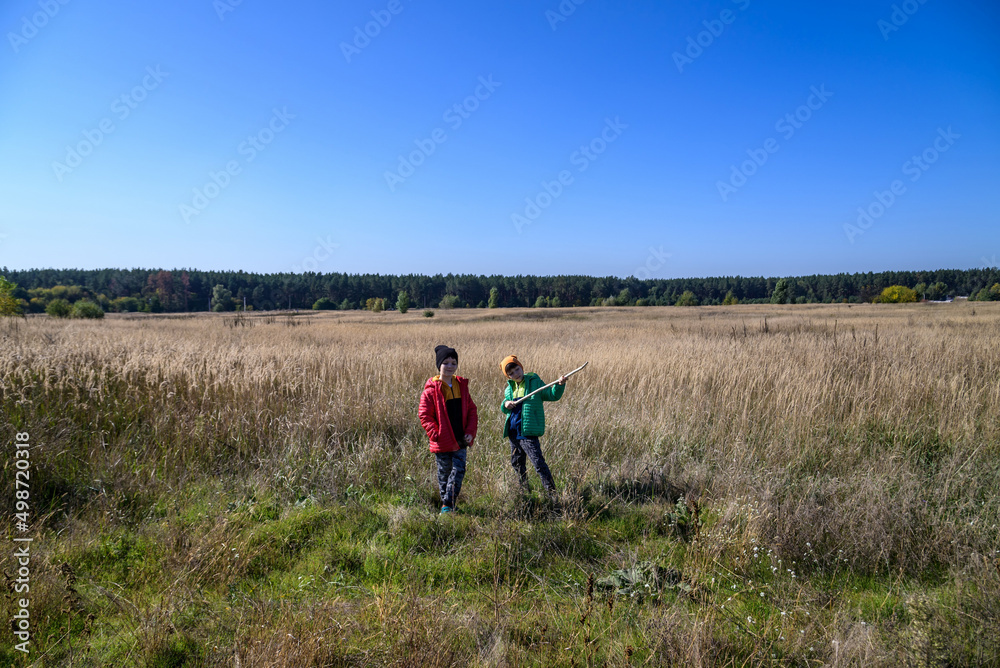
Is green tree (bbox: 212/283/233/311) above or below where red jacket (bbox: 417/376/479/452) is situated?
above

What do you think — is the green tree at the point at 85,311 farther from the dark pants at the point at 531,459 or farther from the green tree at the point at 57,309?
the dark pants at the point at 531,459

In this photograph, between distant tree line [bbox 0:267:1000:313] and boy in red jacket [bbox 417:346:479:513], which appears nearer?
boy in red jacket [bbox 417:346:479:513]

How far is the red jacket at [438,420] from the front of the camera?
12.3 ft

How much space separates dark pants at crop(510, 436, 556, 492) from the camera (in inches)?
155

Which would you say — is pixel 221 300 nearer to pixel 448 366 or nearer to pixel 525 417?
pixel 448 366

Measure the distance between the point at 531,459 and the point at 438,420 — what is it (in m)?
1.00

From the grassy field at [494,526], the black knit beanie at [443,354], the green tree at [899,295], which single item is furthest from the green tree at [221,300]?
the green tree at [899,295]

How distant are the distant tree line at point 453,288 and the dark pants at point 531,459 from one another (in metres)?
68.7

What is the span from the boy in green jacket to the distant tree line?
226 ft

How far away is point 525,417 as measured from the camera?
4.02 meters

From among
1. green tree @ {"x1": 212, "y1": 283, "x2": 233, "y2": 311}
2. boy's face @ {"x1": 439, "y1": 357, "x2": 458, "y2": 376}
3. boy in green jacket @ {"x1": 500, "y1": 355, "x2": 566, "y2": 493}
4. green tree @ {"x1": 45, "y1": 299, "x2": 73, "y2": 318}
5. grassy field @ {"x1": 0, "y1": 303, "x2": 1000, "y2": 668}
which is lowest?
grassy field @ {"x1": 0, "y1": 303, "x2": 1000, "y2": 668}

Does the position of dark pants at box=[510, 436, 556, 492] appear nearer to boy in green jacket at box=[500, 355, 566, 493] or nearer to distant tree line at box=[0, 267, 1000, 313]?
boy in green jacket at box=[500, 355, 566, 493]

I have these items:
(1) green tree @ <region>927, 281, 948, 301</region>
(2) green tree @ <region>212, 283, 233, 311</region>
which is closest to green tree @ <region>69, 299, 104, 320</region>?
(2) green tree @ <region>212, 283, 233, 311</region>

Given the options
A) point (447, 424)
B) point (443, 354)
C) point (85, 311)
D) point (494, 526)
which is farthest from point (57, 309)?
point (494, 526)
